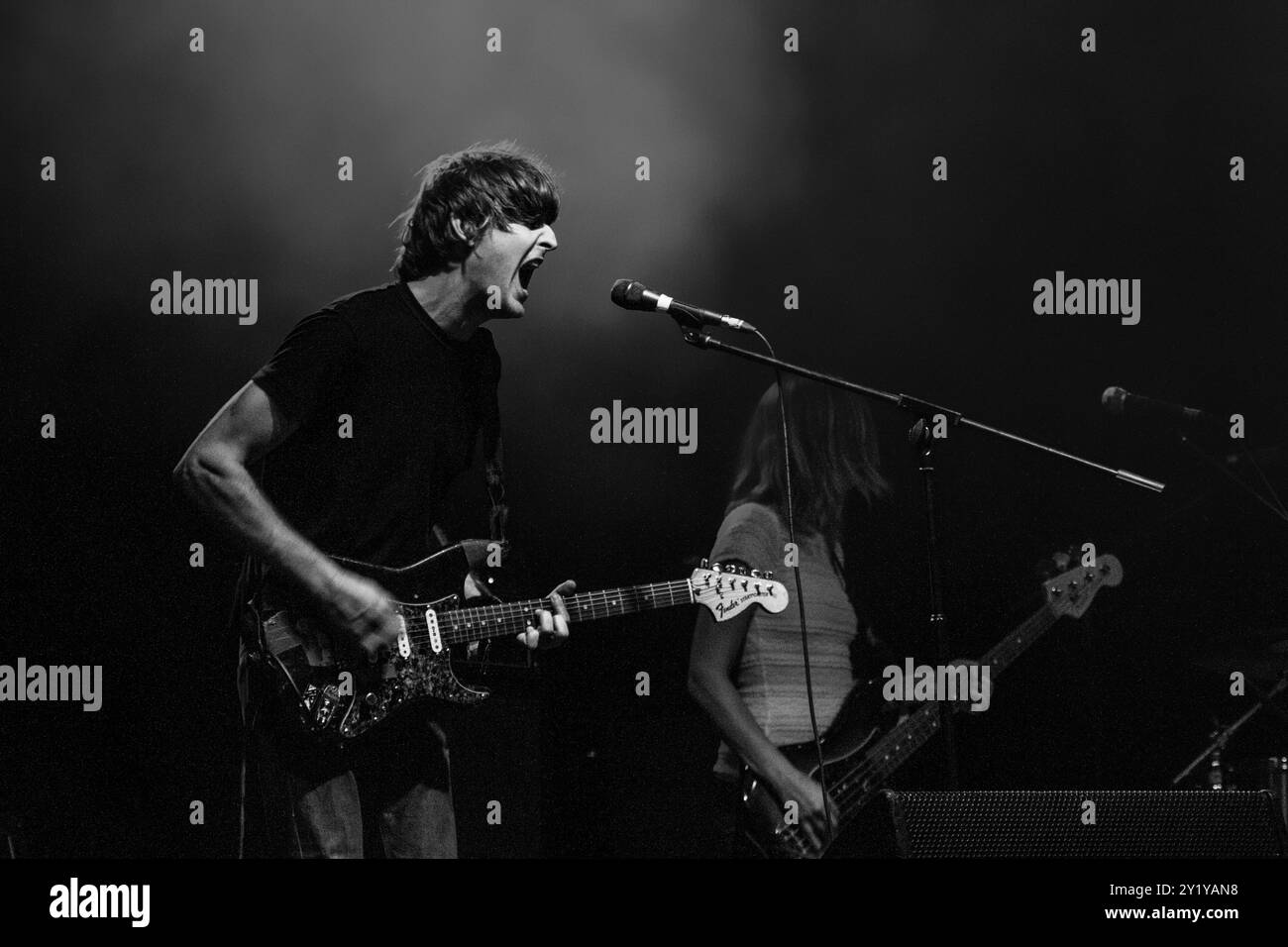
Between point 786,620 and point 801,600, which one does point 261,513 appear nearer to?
point 801,600

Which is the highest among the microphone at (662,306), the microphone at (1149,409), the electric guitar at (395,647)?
the microphone at (662,306)

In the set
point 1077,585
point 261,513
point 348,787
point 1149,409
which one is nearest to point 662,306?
point 261,513

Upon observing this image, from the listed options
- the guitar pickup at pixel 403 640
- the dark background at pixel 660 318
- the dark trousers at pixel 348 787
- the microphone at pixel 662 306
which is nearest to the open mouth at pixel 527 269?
the dark background at pixel 660 318

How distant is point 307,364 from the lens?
279cm

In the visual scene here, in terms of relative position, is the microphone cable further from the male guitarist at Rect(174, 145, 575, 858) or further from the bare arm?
the bare arm

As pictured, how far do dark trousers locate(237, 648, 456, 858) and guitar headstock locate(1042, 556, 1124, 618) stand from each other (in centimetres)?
172

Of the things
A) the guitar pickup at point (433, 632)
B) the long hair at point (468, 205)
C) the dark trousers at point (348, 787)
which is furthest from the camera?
the long hair at point (468, 205)

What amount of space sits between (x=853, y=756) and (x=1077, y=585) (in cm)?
80

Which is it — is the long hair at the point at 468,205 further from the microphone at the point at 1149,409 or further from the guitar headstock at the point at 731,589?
the microphone at the point at 1149,409

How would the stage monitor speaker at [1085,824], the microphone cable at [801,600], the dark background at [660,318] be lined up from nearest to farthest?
1. the stage monitor speaker at [1085,824]
2. the microphone cable at [801,600]
3. the dark background at [660,318]

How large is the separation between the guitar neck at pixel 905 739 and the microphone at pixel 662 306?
1.19 m

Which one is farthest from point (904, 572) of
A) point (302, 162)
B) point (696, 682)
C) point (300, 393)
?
point (302, 162)

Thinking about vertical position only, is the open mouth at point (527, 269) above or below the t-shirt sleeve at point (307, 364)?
above

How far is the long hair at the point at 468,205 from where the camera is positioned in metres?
3.09
